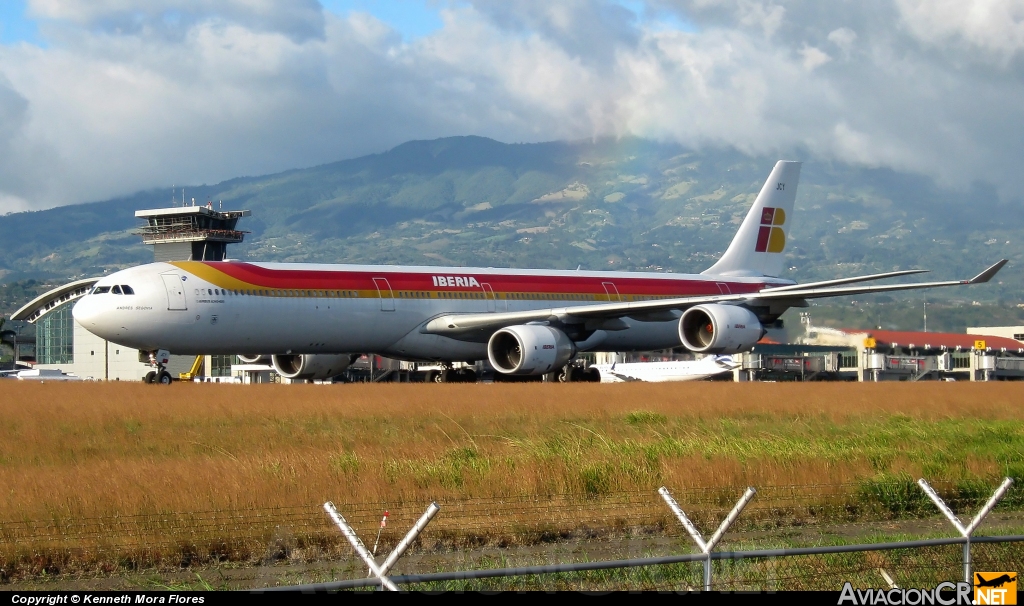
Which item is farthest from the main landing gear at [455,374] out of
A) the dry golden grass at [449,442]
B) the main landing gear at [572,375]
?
the dry golden grass at [449,442]

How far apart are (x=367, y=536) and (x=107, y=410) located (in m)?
11.8

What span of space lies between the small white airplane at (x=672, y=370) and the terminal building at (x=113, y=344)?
21.3m

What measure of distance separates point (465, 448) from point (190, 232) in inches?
4472

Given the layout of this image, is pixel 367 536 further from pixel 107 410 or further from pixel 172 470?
pixel 107 410

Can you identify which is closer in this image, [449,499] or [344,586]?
[344,586]

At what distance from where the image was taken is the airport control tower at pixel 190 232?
4872 inches

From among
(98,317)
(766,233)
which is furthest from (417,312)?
(766,233)

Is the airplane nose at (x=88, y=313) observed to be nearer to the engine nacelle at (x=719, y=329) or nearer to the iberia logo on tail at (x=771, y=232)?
the engine nacelle at (x=719, y=329)

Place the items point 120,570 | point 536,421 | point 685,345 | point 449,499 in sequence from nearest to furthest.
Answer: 1. point 120,570
2. point 449,499
3. point 536,421
4. point 685,345

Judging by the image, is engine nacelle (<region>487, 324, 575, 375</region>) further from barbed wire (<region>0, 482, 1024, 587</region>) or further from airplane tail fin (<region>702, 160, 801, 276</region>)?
barbed wire (<region>0, 482, 1024, 587</region>)

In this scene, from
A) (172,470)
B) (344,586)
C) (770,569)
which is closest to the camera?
(344,586)

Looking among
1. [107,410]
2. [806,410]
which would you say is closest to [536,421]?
[806,410]

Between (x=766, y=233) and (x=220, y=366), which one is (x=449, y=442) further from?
(x=220, y=366)

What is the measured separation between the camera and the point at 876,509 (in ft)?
43.4
